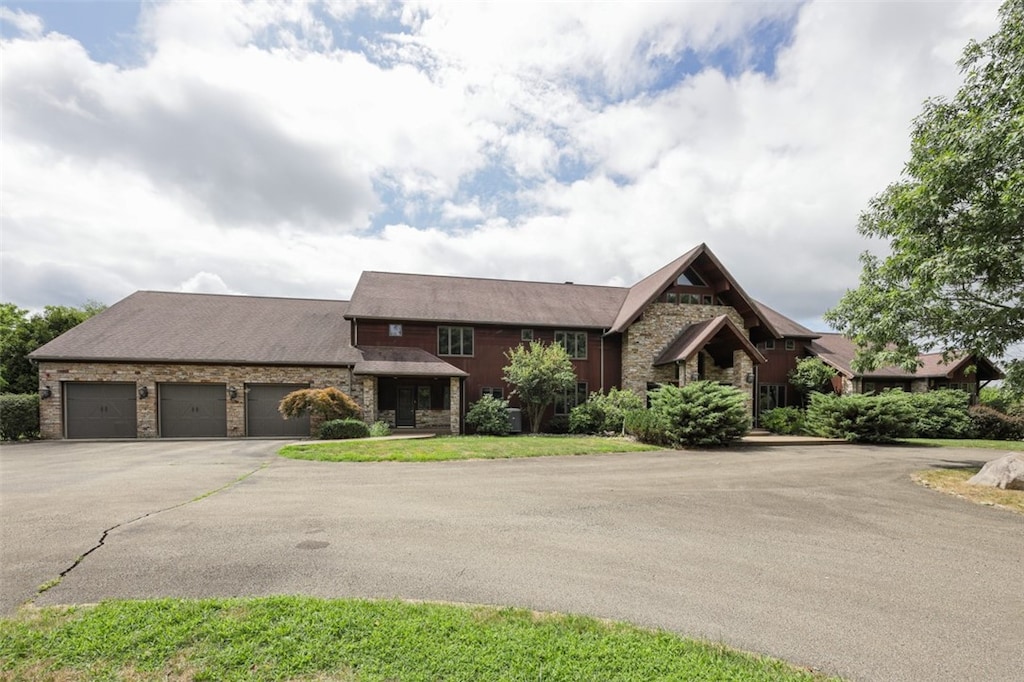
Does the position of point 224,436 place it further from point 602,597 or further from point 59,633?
point 602,597

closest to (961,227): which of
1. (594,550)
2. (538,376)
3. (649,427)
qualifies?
(649,427)

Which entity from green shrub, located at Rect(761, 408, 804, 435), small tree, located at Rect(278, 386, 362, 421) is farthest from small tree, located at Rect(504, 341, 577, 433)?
green shrub, located at Rect(761, 408, 804, 435)

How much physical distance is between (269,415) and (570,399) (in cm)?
1379

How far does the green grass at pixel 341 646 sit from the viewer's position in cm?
319

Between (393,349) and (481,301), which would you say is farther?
(481,301)

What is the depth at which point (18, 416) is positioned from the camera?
57.2 feet

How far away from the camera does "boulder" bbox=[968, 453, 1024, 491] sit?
9883mm

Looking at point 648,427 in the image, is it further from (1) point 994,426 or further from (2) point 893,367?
(1) point 994,426

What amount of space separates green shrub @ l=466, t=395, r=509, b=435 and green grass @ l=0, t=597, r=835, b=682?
16.0 metres

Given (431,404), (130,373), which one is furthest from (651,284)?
(130,373)

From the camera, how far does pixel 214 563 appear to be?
5.20m

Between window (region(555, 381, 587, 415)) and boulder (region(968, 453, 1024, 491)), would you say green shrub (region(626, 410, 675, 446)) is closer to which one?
window (region(555, 381, 587, 415))

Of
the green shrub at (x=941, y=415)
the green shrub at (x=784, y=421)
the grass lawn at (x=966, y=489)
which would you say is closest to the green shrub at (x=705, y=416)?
the grass lawn at (x=966, y=489)

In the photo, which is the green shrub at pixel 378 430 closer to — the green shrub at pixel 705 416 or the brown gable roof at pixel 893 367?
the green shrub at pixel 705 416
